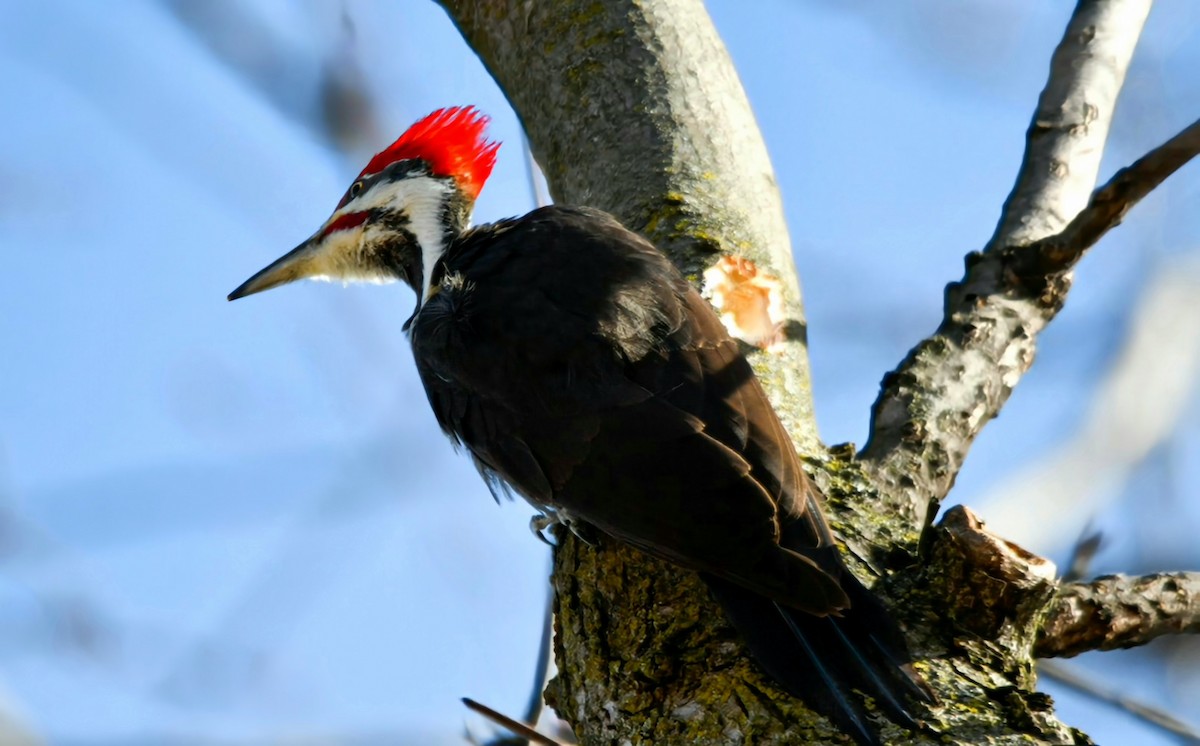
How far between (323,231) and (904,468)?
2.30m

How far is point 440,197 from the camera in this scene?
13.6ft

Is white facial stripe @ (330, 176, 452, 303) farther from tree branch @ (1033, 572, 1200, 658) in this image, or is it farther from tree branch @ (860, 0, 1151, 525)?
tree branch @ (1033, 572, 1200, 658)

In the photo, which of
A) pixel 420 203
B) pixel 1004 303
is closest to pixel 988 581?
pixel 1004 303

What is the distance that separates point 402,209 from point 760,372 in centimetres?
161

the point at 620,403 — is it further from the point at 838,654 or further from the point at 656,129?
the point at 656,129

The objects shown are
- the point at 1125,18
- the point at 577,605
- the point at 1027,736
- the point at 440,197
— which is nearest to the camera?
the point at 1027,736

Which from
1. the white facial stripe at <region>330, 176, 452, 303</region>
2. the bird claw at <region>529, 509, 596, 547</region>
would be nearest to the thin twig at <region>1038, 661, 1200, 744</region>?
the bird claw at <region>529, 509, 596, 547</region>

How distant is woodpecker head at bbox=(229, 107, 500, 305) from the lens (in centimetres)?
416

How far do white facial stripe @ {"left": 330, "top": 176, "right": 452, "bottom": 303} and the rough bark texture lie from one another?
42 cm

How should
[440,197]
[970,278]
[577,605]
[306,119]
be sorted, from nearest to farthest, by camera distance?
[306,119], [577,605], [970,278], [440,197]

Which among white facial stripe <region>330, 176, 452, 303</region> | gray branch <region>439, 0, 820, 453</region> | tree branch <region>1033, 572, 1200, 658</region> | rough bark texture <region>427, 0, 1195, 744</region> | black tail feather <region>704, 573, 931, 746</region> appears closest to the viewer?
black tail feather <region>704, 573, 931, 746</region>

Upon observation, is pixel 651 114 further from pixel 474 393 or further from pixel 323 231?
pixel 323 231

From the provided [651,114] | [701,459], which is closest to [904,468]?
[701,459]

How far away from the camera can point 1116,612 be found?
248 cm
